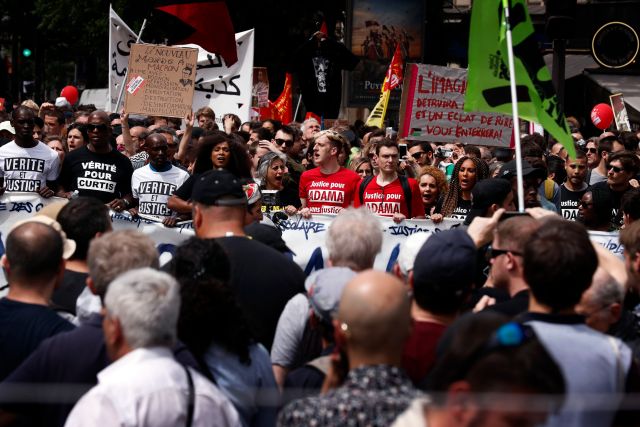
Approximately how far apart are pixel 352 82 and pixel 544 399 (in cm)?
2536

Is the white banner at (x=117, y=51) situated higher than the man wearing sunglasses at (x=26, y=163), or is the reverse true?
the white banner at (x=117, y=51)

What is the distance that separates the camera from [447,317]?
449 cm

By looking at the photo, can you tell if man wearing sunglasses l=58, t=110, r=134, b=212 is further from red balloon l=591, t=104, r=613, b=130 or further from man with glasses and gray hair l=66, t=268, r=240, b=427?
red balloon l=591, t=104, r=613, b=130

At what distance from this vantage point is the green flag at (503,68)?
23.2 feet

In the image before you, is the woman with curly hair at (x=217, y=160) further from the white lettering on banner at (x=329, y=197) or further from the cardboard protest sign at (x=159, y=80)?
the cardboard protest sign at (x=159, y=80)

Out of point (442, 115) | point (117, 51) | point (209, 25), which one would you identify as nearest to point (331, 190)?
point (442, 115)

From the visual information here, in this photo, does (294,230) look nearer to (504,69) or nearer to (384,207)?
(384,207)

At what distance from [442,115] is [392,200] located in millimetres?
2738

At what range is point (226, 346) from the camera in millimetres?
4449

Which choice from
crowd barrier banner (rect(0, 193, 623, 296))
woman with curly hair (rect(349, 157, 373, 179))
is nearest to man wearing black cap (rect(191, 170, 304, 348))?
crowd barrier banner (rect(0, 193, 623, 296))

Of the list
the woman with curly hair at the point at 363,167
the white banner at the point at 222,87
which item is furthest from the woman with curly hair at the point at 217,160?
the white banner at the point at 222,87

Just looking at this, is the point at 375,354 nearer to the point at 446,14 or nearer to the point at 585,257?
the point at 585,257

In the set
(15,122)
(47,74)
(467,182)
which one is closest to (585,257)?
(467,182)

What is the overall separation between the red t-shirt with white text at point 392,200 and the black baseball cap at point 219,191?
136 inches
